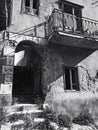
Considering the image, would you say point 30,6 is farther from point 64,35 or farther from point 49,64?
point 49,64

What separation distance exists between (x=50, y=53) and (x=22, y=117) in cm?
336

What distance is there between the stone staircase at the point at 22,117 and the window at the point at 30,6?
16.4 ft

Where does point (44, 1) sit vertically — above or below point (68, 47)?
above

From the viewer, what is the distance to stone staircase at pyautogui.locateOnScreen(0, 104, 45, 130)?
13.2 feet

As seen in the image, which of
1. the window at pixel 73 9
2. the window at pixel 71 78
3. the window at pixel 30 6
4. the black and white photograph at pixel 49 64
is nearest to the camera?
the black and white photograph at pixel 49 64

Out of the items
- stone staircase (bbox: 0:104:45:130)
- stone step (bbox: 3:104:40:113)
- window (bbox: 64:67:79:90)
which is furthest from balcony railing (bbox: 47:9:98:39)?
stone staircase (bbox: 0:104:45:130)

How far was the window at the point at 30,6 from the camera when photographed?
6165 millimetres

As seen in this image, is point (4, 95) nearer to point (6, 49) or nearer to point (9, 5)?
point (6, 49)

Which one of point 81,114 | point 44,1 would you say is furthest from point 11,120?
point 44,1

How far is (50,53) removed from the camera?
6.08 metres

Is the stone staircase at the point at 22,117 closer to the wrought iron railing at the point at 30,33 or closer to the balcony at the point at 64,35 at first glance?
the wrought iron railing at the point at 30,33

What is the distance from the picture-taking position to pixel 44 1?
21.7ft

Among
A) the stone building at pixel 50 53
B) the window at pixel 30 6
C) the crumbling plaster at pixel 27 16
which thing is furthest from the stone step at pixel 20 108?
the window at pixel 30 6

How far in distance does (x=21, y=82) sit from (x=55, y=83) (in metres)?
3.43
